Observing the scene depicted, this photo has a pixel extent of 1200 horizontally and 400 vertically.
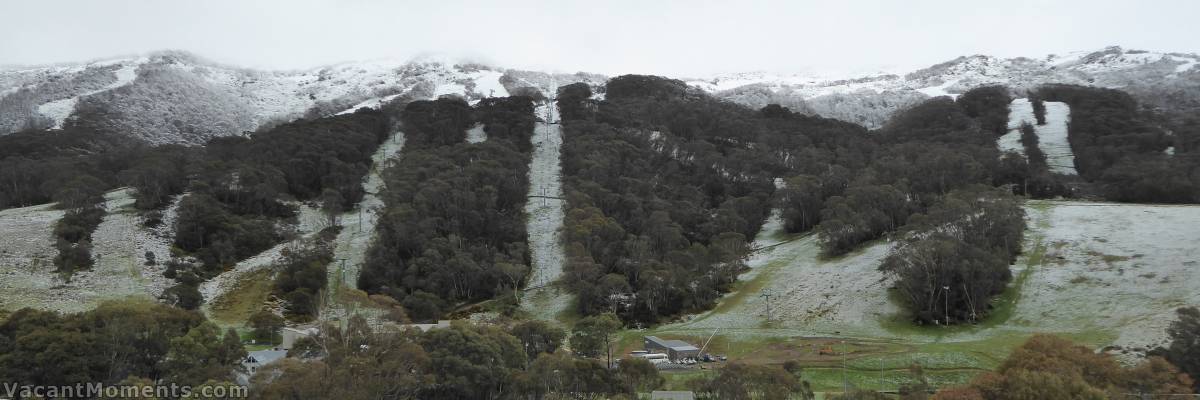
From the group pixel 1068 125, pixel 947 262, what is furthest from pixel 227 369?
pixel 1068 125

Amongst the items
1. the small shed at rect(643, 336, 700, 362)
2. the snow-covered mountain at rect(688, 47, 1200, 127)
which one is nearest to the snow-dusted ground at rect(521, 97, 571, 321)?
the small shed at rect(643, 336, 700, 362)

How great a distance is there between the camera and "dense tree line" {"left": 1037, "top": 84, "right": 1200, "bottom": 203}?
71.4 metres

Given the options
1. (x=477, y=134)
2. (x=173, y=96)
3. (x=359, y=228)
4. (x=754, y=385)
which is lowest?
(x=359, y=228)

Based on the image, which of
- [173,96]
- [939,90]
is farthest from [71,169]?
[939,90]

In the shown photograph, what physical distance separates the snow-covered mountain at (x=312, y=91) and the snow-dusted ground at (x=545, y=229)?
57431 mm

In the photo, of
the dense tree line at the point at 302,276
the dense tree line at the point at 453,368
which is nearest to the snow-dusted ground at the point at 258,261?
the dense tree line at the point at 302,276

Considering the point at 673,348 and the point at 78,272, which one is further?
the point at 78,272

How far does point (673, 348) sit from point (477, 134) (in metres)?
78.3

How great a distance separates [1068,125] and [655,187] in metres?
68.5

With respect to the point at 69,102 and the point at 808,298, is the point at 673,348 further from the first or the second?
the point at 69,102

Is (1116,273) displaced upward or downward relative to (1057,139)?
downward

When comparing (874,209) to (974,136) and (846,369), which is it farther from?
(974,136)

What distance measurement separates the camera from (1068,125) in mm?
114125

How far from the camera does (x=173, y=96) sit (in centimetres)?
16638
